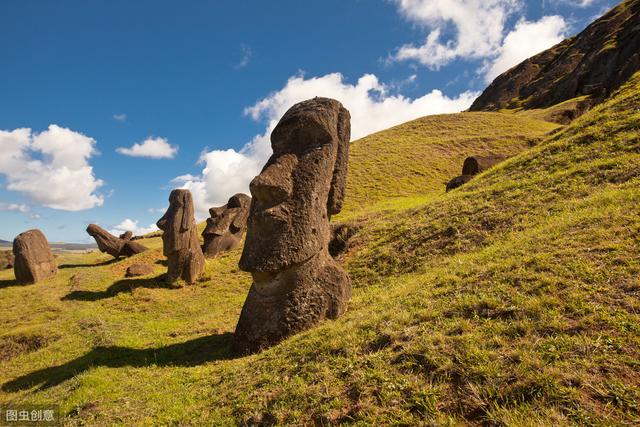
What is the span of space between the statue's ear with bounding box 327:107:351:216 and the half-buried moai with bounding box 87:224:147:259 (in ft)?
62.6

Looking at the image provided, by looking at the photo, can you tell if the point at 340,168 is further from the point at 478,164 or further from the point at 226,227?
the point at 478,164

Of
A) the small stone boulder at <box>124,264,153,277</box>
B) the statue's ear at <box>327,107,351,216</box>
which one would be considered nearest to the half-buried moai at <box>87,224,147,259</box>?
the small stone boulder at <box>124,264,153,277</box>

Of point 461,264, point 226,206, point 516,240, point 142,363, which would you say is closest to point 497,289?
point 461,264

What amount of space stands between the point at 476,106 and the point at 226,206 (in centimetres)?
11119

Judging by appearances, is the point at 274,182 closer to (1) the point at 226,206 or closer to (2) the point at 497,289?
(2) the point at 497,289

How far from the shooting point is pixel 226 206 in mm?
23188

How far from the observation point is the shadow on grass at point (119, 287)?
14148 millimetres

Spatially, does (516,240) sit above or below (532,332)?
above

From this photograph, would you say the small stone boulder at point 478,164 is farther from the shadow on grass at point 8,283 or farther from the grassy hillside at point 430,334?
the shadow on grass at point 8,283

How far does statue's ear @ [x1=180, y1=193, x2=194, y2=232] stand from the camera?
15453 millimetres

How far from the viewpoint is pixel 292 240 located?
24.7 ft

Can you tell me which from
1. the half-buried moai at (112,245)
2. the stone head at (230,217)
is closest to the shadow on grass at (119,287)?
the stone head at (230,217)

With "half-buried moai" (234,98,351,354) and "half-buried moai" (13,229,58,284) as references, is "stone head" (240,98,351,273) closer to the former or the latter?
"half-buried moai" (234,98,351,354)

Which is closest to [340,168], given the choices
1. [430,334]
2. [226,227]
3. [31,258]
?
[430,334]
